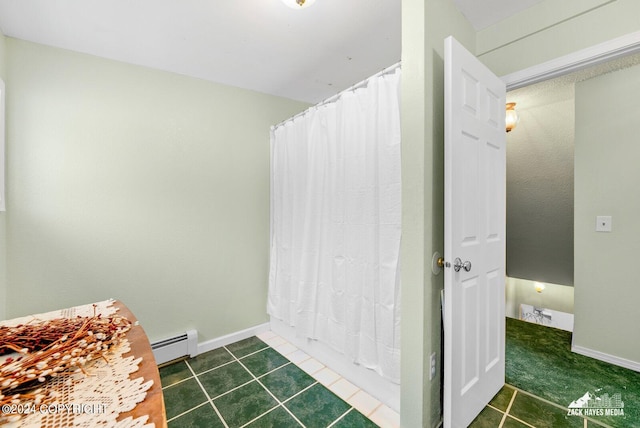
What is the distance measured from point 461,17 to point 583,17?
597mm

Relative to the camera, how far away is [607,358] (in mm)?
2111

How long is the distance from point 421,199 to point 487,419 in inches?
52.3


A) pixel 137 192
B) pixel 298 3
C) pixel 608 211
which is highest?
pixel 298 3

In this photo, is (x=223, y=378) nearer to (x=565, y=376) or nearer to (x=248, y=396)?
(x=248, y=396)

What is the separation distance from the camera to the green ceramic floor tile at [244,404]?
1608 millimetres

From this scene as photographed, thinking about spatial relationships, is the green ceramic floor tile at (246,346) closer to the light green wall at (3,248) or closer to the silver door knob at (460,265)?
the light green wall at (3,248)

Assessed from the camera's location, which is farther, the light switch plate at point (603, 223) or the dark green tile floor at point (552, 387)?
the light switch plate at point (603, 223)

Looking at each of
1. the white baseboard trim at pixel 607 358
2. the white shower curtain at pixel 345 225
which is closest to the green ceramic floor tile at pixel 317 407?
the white shower curtain at pixel 345 225

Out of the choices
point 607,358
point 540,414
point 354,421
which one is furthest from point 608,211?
point 354,421

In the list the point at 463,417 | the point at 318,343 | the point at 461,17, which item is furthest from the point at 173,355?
the point at 461,17

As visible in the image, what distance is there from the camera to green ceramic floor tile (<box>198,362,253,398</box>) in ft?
6.12

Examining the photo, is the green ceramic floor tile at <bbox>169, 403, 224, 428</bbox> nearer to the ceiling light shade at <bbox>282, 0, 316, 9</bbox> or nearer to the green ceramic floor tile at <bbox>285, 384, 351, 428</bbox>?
the green ceramic floor tile at <bbox>285, 384, 351, 428</bbox>

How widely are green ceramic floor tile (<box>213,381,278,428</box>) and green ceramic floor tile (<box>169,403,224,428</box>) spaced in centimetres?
5

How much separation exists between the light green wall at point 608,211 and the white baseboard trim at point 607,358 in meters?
0.02
